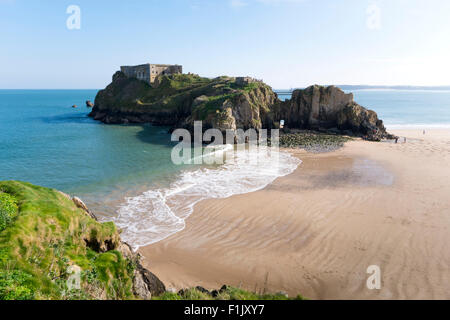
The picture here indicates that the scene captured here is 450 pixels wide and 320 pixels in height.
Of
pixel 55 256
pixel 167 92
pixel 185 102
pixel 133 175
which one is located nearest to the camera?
pixel 55 256

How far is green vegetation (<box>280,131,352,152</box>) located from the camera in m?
38.4

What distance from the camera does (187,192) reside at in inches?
854

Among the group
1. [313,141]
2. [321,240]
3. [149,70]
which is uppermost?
[149,70]

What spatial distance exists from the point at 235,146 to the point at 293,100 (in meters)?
17.0

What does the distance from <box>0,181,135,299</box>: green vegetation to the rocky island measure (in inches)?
1294

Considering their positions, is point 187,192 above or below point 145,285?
above

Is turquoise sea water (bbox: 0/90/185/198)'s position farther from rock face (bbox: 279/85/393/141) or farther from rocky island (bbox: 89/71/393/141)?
rock face (bbox: 279/85/393/141)

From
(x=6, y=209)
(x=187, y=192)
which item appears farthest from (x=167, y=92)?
(x=6, y=209)

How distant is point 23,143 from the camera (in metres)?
38.2

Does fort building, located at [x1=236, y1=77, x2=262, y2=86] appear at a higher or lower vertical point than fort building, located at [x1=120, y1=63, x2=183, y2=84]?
lower

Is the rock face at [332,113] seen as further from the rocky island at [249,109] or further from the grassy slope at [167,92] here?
the grassy slope at [167,92]

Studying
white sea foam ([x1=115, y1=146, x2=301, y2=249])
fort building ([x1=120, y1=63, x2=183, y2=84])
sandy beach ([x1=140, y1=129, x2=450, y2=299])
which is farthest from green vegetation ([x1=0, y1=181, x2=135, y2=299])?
fort building ([x1=120, y1=63, x2=183, y2=84])

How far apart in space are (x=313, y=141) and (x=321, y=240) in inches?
1135

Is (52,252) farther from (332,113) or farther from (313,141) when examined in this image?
(332,113)
